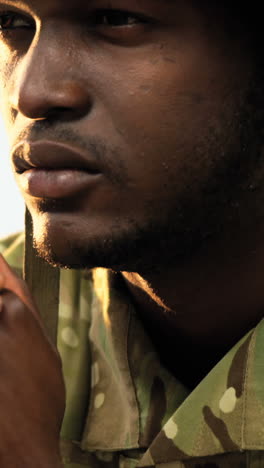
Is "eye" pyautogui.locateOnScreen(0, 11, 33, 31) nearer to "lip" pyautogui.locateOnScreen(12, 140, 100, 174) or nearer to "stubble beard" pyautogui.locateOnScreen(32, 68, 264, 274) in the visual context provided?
"lip" pyautogui.locateOnScreen(12, 140, 100, 174)

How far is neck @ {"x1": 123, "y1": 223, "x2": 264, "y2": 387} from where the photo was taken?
5.55 ft

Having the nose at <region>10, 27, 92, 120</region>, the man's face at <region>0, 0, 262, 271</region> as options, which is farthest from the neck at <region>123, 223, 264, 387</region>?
the nose at <region>10, 27, 92, 120</region>

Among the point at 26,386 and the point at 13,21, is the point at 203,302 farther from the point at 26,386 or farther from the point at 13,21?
the point at 13,21

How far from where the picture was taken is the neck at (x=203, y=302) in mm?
1692

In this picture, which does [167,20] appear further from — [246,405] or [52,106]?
[246,405]

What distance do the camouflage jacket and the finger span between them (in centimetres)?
27

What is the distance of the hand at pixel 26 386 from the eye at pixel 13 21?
43 cm

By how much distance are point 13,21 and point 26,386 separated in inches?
26.1

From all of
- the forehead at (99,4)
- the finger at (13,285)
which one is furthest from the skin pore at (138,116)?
the finger at (13,285)

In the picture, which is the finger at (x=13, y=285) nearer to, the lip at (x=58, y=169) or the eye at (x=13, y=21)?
the lip at (x=58, y=169)

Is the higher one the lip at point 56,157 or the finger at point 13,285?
the lip at point 56,157

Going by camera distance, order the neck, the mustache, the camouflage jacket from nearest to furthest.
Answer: the mustache < the camouflage jacket < the neck

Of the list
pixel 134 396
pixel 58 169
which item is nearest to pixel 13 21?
pixel 58 169

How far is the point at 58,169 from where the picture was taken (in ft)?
4.87
